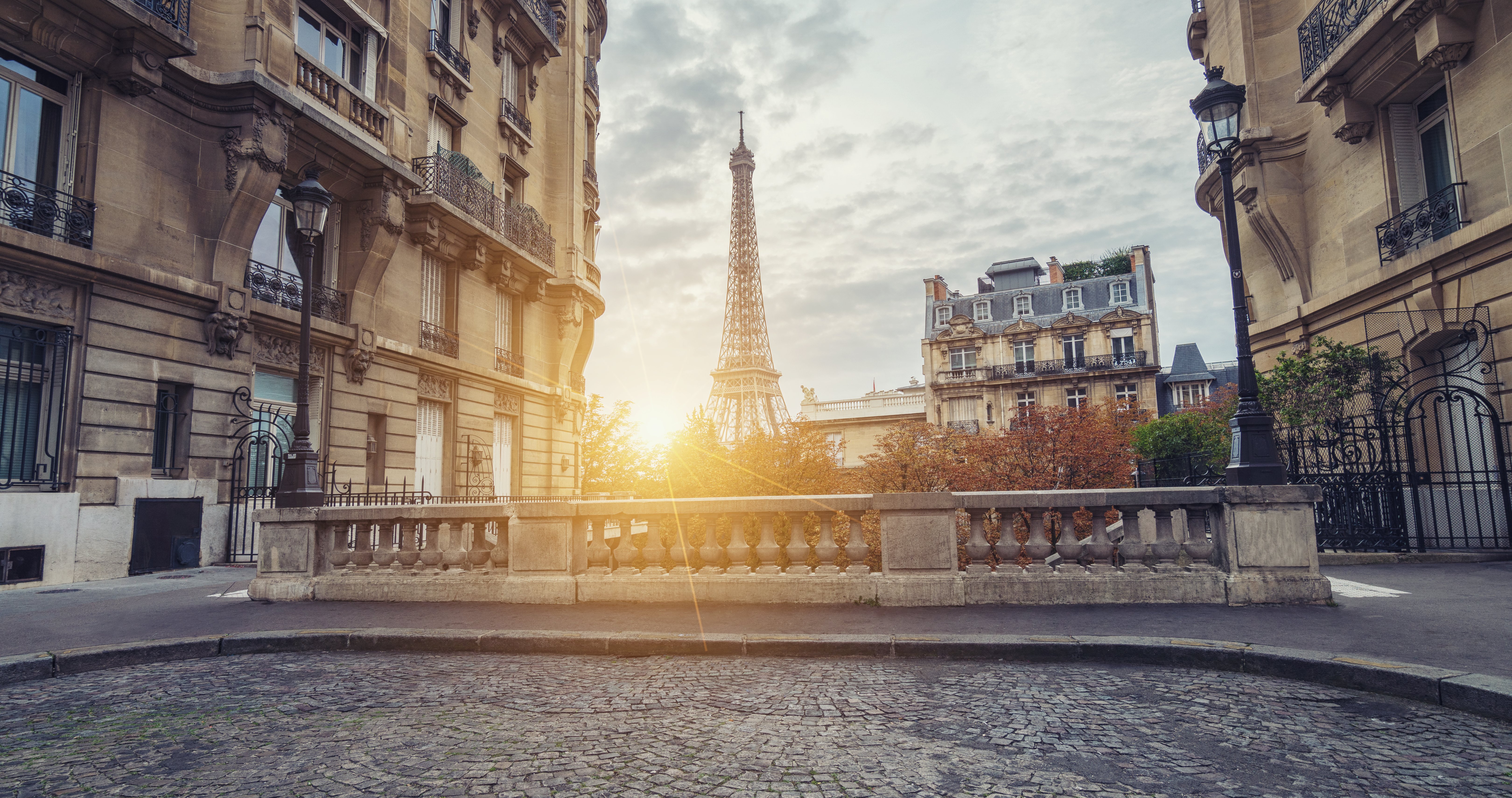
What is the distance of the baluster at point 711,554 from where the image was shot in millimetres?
7688

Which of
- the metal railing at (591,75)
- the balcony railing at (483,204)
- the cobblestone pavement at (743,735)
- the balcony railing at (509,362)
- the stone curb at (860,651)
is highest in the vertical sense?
the metal railing at (591,75)

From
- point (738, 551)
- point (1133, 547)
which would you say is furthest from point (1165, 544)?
point (738, 551)

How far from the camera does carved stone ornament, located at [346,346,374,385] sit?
15.4 metres

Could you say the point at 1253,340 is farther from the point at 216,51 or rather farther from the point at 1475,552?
the point at 216,51

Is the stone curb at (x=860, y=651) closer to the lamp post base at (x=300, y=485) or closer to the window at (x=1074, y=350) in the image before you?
the lamp post base at (x=300, y=485)

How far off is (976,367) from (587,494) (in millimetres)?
35870

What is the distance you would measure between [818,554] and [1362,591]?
5.57 meters

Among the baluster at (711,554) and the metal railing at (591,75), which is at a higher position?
the metal railing at (591,75)

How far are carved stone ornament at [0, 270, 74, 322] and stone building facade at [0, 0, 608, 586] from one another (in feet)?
0.08

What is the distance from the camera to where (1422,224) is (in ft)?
41.6

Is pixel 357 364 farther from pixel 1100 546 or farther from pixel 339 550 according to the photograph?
pixel 1100 546

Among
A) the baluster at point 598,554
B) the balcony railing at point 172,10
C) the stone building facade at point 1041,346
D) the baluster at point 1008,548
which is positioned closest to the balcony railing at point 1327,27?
the baluster at point 1008,548

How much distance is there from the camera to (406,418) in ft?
55.6

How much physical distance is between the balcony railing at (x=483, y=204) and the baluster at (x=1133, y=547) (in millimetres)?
15744
